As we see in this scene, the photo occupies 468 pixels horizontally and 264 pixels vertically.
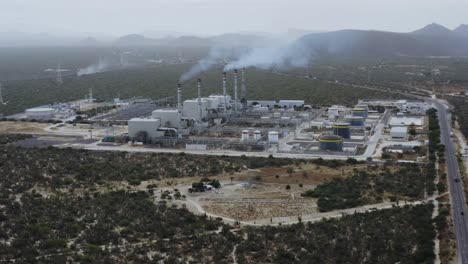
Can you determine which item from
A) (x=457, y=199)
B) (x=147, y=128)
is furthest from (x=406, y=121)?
(x=457, y=199)

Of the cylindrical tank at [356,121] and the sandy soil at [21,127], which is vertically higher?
the cylindrical tank at [356,121]

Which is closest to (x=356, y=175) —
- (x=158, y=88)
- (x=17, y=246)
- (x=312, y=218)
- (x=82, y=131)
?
(x=312, y=218)

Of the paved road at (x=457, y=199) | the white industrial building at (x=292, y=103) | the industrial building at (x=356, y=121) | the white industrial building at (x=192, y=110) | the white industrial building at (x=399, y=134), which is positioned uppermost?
the white industrial building at (x=192, y=110)

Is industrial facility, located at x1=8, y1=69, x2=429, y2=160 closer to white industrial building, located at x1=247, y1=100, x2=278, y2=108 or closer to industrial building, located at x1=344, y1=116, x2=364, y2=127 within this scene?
industrial building, located at x1=344, y1=116, x2=364, y2=127

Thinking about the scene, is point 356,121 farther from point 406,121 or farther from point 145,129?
point 145,129

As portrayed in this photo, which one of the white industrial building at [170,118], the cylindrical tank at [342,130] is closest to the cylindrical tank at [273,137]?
the cylindrical tank at [342,130]

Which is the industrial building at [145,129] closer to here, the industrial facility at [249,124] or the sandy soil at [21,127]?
the industrial facility at [249,124]

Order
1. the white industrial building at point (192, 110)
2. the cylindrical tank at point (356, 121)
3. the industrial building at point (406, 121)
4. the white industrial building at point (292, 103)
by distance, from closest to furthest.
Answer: the cylindrical tank at point (356, 121) < the industrial building at point (406, 121) < the white industrial building at point (192, 110) < the white industrial building at point (292, 103)

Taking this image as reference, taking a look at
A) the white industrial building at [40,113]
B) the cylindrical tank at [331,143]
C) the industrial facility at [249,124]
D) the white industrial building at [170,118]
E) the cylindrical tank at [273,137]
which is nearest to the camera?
the cylindrical tank at [331,143]
